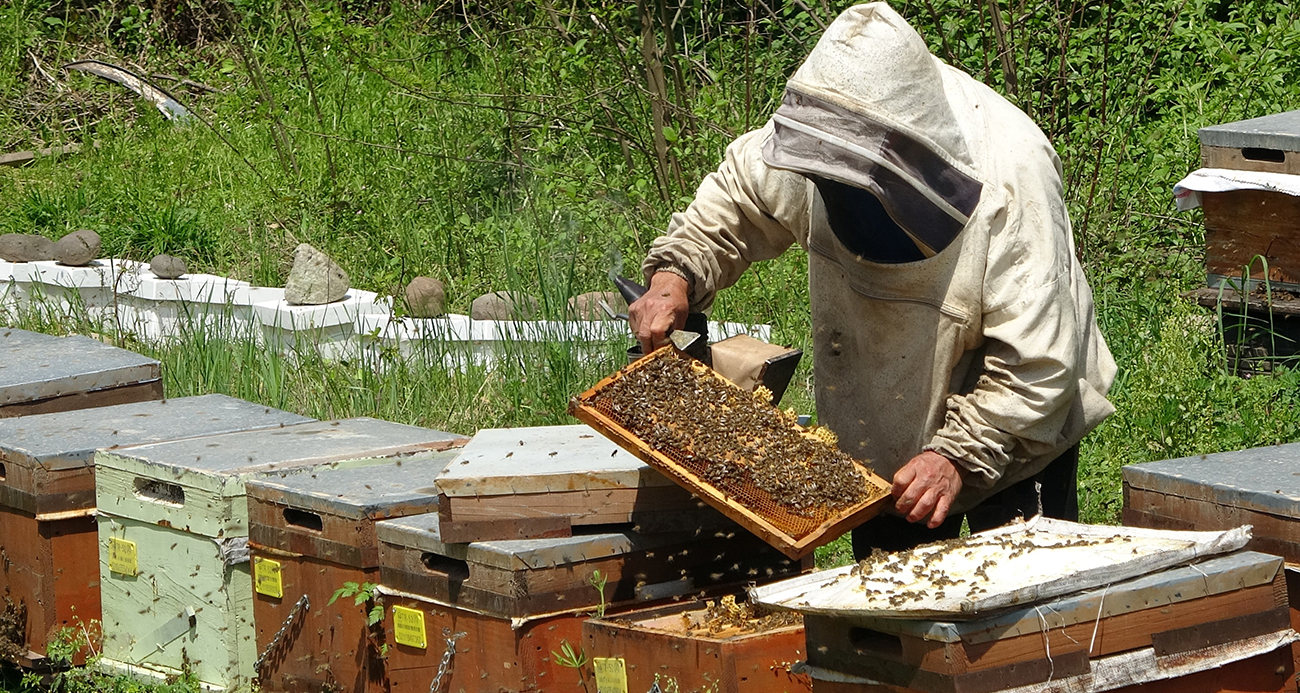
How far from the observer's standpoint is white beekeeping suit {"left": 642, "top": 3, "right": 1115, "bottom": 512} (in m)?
2.91

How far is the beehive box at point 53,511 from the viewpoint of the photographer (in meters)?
4.21

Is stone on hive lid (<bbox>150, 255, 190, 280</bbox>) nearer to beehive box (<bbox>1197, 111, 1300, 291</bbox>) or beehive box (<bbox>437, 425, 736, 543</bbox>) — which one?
beehive box (<bbox>437, 425, 736, 543</bbox>)

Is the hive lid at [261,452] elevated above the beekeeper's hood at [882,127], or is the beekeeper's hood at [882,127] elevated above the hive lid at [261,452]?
the beekeeper's hood at [882,127]

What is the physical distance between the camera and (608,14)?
7016 millimetres

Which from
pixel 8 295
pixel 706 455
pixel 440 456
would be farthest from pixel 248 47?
pixel 706 455

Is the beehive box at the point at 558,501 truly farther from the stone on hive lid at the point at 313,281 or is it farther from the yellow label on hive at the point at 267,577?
the stone on hive lid at the point at 313,281

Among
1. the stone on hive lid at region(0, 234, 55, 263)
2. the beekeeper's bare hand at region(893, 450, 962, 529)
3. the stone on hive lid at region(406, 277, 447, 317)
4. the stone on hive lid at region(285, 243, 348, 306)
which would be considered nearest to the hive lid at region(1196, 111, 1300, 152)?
the beekeeper's bare hand at region(893, 450, 962, 529)

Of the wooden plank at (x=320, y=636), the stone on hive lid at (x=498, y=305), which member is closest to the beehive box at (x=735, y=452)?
the wooden plank at (x=320, y=636)

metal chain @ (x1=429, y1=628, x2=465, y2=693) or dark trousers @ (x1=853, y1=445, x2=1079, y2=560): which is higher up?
dark trousers @ (x1=853, y1=445, x2=1079, y2=560)

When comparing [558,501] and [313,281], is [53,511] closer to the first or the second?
[558,501]

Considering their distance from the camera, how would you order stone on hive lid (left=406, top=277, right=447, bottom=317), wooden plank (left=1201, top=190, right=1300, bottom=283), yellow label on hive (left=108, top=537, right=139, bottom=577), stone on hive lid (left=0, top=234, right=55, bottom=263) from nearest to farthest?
yellow label on hive (left=108, top=537, right=139, bottom=577), wooden plank (left=1201, top=190, right=1300, bottom=283), stone on hive lid (left=406, top=277, right=447, bottom=317), stone on hive lid (left=0, top=234, right=55, bottom=263)

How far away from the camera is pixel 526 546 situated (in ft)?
10.5

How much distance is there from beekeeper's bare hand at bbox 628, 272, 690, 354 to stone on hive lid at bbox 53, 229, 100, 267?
6.04 metres

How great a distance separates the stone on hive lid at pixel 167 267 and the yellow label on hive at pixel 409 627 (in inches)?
204
